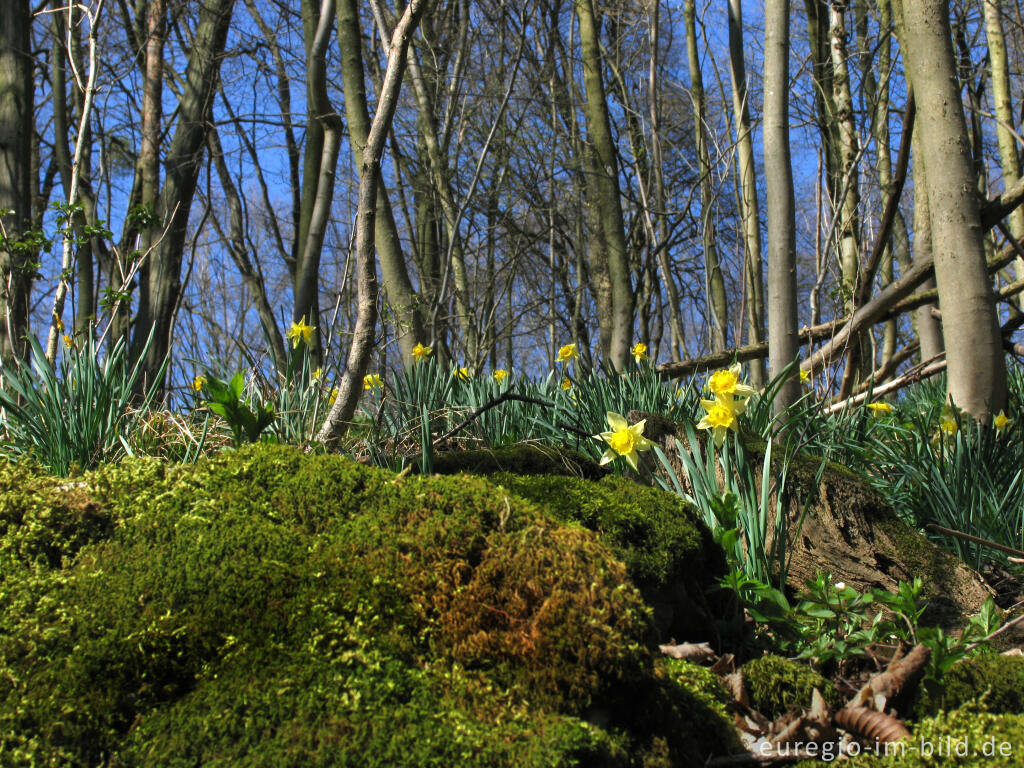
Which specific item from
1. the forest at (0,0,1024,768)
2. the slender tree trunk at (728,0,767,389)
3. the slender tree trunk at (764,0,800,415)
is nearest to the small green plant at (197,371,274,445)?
the forest at (0,0,1024,768)

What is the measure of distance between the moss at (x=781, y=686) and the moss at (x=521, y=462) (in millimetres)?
995

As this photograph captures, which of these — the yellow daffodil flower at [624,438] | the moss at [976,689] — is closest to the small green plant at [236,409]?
the yellow daffodil flower at [624,438]

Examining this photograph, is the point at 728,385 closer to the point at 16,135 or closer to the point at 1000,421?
the point at 1000,421

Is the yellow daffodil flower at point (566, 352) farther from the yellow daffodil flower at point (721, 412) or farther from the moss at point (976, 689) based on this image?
the moss at point (976, 689)

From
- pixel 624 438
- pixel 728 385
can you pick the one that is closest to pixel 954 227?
pixel 728 385

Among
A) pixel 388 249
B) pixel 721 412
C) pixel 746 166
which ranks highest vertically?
pixel 746 166

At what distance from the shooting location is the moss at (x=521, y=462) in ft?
7.91

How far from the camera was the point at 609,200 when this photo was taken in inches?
281

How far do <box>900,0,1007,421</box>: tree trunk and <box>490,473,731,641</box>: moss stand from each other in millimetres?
2085

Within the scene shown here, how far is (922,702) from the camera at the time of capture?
60.3 inches

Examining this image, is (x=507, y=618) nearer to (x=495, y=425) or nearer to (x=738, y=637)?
(x=738, y=637)

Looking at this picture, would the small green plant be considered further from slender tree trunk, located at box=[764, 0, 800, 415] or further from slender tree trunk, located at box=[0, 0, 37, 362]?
slender tree trunk, located at box=[0, 0, 37, 362]

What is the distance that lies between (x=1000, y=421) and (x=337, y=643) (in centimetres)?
322

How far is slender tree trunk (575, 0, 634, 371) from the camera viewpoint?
6738 millimetres
